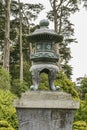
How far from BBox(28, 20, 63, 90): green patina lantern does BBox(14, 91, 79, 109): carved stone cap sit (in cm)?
28

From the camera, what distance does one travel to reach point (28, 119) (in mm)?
7391

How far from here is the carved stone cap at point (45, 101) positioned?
728cm

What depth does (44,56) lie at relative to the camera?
7750 mm

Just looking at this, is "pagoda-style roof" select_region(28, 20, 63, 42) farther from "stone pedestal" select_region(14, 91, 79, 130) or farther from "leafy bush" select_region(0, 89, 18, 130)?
"leafy bush" select_region(0, 89, 18, 130)

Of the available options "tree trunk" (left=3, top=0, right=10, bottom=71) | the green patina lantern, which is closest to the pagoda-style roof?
the green patina lantern

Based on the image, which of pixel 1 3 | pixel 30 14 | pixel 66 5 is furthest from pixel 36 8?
pixel 1 3

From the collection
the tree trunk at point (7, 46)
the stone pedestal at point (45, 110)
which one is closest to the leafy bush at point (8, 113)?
the stone pedestal at point (45, 110)

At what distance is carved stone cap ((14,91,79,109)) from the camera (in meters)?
7.28

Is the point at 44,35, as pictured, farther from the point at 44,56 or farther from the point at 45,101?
the point at 45,101

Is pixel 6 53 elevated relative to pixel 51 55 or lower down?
elevated

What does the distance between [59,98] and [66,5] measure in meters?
21.4

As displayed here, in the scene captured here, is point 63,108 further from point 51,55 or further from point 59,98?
point 51,55

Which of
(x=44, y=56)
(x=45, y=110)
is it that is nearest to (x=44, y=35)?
(x=44, y=56)

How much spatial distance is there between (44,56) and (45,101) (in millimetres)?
953
